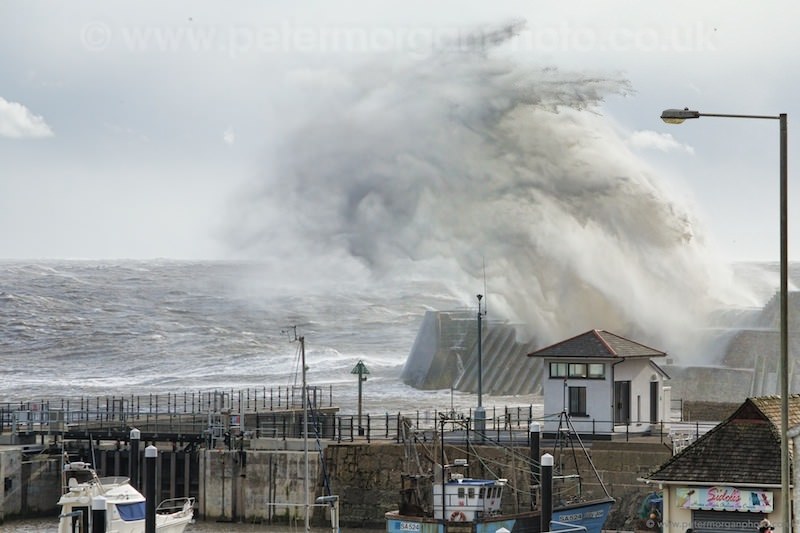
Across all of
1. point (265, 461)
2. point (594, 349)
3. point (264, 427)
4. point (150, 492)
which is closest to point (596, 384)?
point (594, 349)

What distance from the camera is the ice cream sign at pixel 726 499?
25984 mm

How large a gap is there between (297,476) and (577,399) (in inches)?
291

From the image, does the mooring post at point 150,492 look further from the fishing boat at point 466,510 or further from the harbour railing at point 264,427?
the harbour railing at point 264,427

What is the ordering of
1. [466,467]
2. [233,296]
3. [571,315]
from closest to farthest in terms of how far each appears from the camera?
[466,467], [571,315], [233,296]

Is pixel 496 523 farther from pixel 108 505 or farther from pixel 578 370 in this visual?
pixel 578 370

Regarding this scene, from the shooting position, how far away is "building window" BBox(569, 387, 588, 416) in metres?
40.4

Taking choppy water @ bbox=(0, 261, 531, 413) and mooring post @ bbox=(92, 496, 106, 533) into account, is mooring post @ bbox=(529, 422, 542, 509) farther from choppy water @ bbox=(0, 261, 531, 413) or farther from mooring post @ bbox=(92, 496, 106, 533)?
choppy water @ bbox=(0, 261, 531, 413)

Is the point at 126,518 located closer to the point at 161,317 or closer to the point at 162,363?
the point at 162,363

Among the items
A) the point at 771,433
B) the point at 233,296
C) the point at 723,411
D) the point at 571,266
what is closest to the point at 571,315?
the point at 571,266

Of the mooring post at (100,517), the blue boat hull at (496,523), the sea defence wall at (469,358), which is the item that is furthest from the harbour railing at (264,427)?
the sea defence wall at (469,358)

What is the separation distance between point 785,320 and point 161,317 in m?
147

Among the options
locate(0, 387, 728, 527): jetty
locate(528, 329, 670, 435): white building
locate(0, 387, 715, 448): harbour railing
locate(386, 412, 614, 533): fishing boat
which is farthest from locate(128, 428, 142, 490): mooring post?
locate(528, 329, 670, 435): white building

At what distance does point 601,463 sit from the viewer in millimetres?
36844

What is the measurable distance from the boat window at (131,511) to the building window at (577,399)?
11863mm
